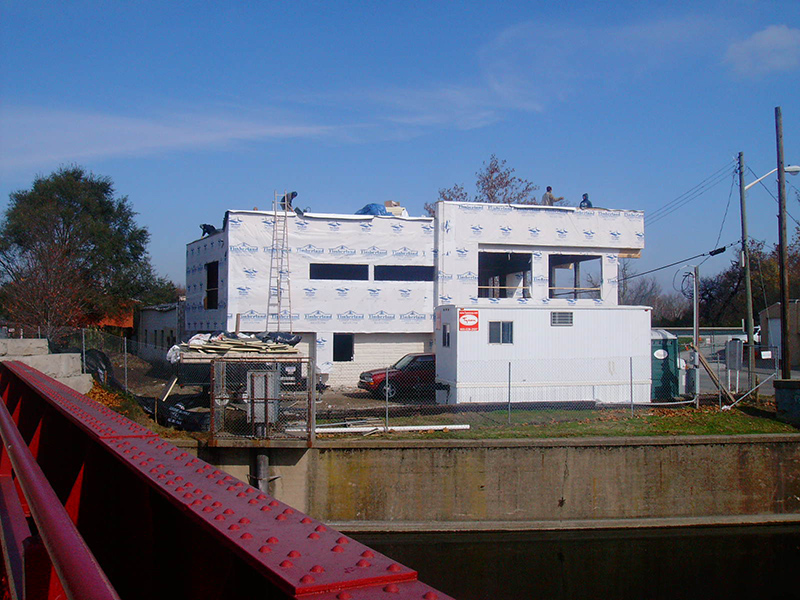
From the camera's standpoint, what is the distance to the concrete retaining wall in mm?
14906

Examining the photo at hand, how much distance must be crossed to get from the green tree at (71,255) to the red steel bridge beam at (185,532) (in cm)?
3310

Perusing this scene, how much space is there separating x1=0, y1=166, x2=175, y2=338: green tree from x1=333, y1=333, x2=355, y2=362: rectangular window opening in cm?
1559

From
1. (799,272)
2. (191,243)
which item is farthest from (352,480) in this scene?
(799,272)

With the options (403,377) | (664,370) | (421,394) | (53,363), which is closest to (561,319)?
(664,370)

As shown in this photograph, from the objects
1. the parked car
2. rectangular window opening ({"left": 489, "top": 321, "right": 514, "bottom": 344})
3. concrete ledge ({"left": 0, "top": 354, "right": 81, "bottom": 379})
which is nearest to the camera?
concrete ledge ({"left": 0, "top": 354, "right": 81, "bottom": 379})

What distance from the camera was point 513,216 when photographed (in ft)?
94.1

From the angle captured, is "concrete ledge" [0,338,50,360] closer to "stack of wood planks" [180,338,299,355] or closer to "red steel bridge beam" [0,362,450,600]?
"stack of wood planks" [180,338,299,355]

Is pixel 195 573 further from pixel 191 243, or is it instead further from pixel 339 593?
pixel 191 243

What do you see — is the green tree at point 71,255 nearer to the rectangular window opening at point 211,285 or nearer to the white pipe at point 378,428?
the rectangular window opening at point 211,285

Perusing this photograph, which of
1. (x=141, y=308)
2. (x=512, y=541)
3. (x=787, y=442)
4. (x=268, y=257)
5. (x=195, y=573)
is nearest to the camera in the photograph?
(x=195, y=573)

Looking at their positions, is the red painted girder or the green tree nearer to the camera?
the red painted girder

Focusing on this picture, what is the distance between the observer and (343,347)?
1108 inches

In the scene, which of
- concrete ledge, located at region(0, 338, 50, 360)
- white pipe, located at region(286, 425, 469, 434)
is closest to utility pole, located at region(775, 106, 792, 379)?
white pipe, located at region(286, 425, 469, 434)

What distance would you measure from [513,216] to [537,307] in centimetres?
838
